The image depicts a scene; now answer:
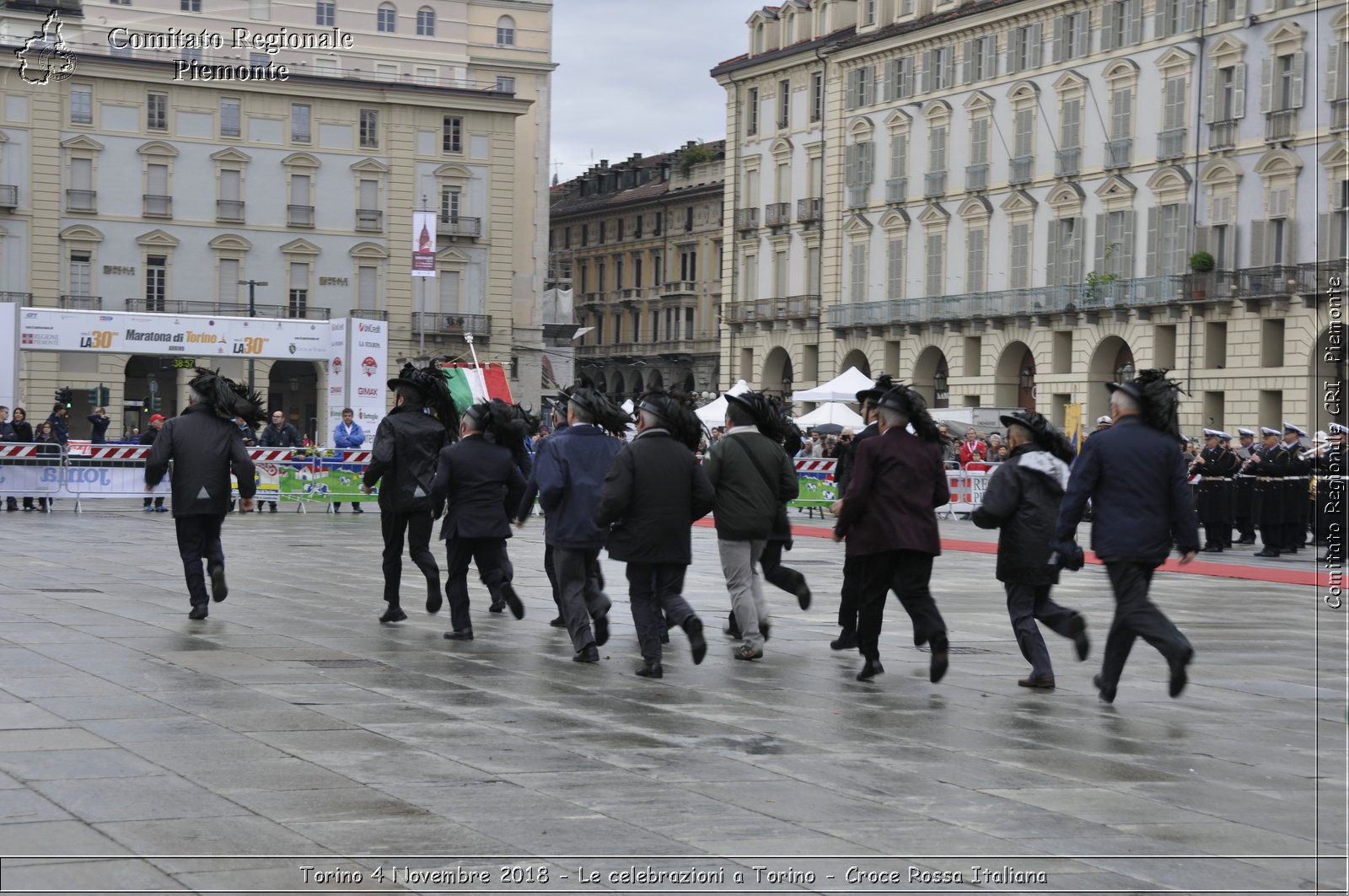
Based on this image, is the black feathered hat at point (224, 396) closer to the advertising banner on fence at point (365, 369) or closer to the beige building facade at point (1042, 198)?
the advertising banner on fence at point (365, 369)

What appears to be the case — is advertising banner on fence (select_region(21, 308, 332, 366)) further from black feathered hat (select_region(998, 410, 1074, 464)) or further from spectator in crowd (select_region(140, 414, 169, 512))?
black feathered hat (select_region(998, 410, 1074, 464))

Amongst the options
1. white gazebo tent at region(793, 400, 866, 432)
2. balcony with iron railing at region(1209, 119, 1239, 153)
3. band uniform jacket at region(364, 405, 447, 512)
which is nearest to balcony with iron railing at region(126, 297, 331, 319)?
white gazebo tent at region(793, 400, 866, 432)

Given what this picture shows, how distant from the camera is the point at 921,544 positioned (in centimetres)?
1054

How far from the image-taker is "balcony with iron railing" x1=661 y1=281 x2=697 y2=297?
94500mm

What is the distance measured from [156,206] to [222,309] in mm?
4559

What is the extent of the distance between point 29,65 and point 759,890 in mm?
64335

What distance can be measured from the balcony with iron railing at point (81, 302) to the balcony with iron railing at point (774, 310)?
78.5ft

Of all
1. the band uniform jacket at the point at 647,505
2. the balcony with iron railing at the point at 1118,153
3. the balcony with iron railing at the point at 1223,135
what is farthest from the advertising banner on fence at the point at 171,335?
the balcony with iron railing at the point at 1118,153

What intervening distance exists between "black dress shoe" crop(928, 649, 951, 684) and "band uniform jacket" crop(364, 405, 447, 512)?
426cm

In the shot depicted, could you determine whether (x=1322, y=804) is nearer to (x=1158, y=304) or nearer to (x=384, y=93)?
(x=1158, y=304)

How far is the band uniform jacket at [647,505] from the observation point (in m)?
10.6

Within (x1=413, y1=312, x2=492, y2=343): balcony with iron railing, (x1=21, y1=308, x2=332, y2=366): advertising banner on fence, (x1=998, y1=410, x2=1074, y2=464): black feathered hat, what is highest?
(x1=413, y1=312, x2=492, y2=343): balcony with iron railing

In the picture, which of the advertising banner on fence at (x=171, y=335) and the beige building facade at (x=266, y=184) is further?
the beige building facade at (x=266, y=184)

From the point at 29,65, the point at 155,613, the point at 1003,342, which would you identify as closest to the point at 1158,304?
the point at 1003,342
